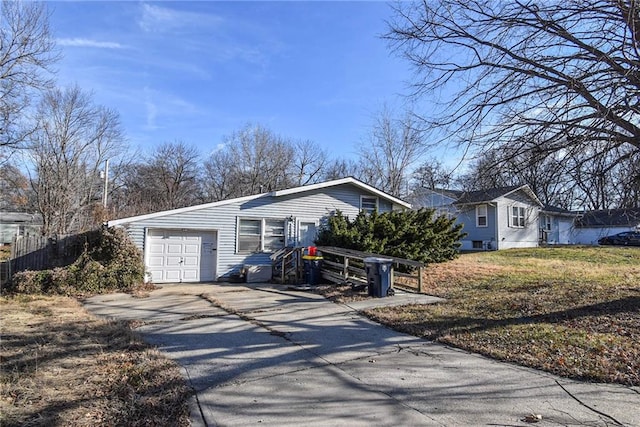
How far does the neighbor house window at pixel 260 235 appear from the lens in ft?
49.4

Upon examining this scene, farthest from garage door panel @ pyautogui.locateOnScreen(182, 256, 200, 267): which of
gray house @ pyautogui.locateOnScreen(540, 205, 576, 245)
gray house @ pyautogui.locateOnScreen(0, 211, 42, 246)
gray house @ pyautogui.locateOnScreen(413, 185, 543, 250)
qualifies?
gray house @ pyautogui.locateOnScreen(0, 211, 42, 246)

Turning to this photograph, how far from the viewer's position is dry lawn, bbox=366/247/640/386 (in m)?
5.13

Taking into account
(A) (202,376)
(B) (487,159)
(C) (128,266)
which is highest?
(B) (487,159)

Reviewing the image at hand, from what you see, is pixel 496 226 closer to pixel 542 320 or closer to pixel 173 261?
pixel 542 320

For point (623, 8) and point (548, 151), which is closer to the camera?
point (623, 8)

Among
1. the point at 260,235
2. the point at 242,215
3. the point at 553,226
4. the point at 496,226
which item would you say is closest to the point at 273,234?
the point at 260,235

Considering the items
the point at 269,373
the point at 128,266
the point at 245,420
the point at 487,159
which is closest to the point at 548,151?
the point at 487,159

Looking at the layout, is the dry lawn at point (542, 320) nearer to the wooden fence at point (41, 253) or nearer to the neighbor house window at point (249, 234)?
the neighbor house window at point (249, 234)

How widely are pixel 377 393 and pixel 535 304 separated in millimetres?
5589

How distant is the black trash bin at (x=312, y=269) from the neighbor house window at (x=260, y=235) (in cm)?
271

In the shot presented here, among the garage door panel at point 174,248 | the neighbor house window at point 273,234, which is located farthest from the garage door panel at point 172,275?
the neighbor house window at point 273,234

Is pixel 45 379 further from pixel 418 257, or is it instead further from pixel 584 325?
pixel 418 257

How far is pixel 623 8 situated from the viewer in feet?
18.5

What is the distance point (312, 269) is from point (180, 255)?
5004mm
